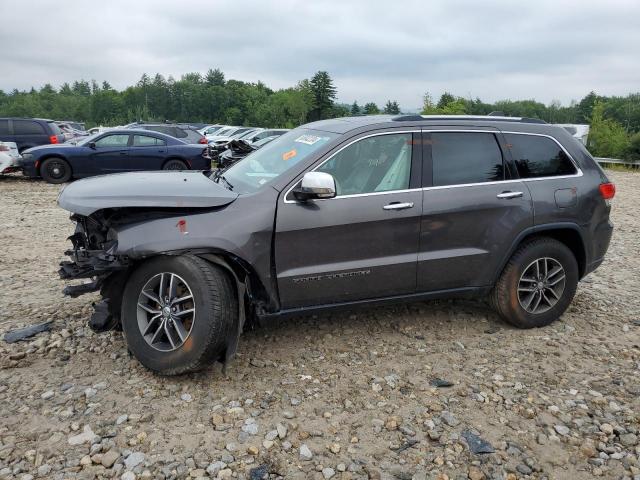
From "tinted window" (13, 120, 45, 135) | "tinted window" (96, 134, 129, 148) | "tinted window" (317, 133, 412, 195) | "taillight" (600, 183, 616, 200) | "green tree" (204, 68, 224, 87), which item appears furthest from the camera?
"green tree" (204, 68, 224, 87)

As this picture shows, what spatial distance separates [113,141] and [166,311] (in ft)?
34.8

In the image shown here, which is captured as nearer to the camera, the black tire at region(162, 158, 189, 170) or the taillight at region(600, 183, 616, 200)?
the taillight at region(600, 183, 616, 200)

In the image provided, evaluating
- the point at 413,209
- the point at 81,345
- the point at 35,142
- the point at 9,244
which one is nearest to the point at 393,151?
the point at 413,209

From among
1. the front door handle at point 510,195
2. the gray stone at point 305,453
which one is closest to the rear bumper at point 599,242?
the front door handle at point 510,195

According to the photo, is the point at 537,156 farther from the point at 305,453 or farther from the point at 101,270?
the point at 101,270

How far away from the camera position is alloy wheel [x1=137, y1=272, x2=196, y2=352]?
346 cm

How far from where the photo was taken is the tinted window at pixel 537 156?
14.3 feet

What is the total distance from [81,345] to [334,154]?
2400mm

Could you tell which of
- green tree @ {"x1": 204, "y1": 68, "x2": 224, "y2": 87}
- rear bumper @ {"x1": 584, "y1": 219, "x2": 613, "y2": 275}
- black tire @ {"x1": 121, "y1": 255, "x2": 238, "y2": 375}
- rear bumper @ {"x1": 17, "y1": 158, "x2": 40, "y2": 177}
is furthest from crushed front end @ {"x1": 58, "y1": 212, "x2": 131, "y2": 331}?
green tree @ {"x1": 204, "y1": 68, "x2": 224, "y2": 87}

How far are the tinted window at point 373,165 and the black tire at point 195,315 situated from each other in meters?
1.11

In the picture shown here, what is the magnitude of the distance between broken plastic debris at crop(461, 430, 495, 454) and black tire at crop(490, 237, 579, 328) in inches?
62.4

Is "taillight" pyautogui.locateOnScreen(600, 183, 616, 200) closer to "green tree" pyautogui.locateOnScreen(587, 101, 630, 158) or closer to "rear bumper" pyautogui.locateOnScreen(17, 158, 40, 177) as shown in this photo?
"rear bumper" pyautogui.locateOnScreen(17, 158, 40, 177)

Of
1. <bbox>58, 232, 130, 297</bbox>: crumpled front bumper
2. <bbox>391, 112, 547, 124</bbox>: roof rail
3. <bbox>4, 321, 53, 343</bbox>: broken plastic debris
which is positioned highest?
<bbox>391, 112, 547, 124</bbox>: roof rail

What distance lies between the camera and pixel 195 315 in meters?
3.39
